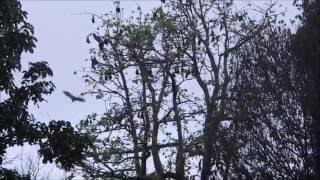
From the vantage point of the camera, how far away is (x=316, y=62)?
30.6ft

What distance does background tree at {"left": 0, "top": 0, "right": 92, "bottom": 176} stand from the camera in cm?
884

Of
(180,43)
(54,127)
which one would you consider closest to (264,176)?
(54,127)

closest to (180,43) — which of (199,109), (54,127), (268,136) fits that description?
(199,109)

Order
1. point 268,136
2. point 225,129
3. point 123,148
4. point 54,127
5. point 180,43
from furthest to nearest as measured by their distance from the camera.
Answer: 1. point 123,148
2. point 180,43
3. point 225,129
4. point 268,136
5. point 54,127

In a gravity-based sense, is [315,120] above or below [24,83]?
below

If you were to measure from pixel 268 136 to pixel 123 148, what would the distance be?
8.95m

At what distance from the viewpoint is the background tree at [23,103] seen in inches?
348

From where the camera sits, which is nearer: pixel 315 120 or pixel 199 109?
pixel 315 120

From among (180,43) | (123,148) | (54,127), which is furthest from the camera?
(123,148)

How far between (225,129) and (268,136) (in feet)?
4.01

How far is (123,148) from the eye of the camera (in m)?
18.3

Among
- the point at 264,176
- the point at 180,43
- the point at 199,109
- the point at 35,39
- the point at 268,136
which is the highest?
the point at 180,43

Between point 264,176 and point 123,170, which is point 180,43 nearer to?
point 123,170

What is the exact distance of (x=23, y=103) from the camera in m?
9.17
